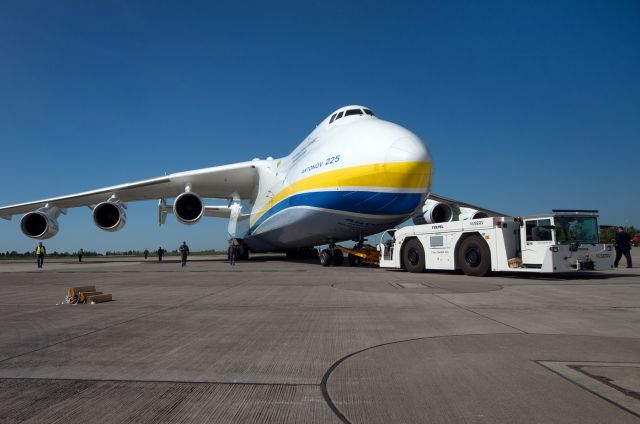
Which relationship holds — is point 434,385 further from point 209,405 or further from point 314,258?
point 314,258

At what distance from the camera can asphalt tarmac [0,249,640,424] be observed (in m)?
2.42

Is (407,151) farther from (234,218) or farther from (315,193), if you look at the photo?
(234,218)

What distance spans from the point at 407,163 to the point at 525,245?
11.9ft

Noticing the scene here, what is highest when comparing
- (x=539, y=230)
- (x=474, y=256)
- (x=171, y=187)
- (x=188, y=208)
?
(x=171, y=187)

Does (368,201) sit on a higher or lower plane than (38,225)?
higher

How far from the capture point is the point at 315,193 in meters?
14.1

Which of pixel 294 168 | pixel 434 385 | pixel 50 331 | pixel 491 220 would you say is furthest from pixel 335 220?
pixel 434 385

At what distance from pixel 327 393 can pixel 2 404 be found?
6.30 feet

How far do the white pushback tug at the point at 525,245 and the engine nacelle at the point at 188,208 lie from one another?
10368 millimetres

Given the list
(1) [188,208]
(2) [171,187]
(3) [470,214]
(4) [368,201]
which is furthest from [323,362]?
(2) [171,187]

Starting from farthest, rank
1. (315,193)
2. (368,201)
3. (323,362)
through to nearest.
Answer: (315,193)
(368,201)
(323,362)

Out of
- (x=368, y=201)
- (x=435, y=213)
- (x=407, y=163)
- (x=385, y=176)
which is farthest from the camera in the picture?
(x=435, y=213)

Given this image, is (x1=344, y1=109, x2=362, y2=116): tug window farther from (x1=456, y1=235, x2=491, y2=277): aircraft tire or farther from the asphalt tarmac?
the asphalt tarmac

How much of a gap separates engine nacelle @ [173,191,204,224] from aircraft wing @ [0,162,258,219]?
1707 millimetres
